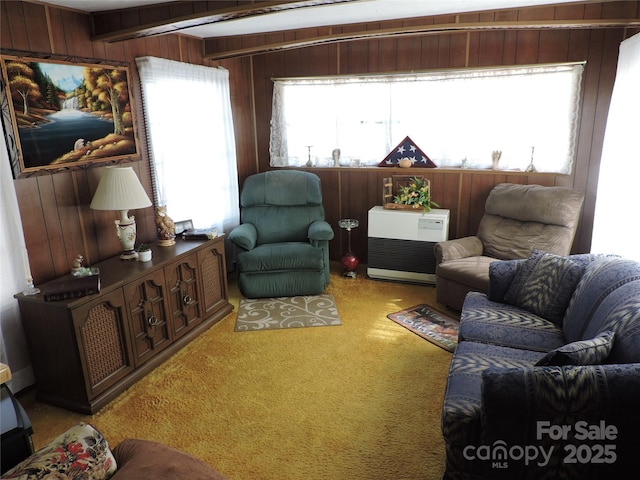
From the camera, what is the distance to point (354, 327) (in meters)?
3.55

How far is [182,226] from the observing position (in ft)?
12.4

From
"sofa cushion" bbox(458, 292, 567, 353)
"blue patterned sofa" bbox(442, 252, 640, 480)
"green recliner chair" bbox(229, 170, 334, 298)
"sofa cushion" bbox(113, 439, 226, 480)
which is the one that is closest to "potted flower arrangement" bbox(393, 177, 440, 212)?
"green recliner chair" bbox(229, 170, 334, 298)

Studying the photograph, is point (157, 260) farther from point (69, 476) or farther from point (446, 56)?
point (446, 56)

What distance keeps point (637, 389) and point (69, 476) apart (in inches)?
73.8

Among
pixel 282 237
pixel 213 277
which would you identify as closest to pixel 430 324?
pixel 282 237

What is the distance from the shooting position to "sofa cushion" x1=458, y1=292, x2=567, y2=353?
2.37 meters

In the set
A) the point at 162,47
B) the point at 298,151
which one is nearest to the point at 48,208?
the point at 162,47

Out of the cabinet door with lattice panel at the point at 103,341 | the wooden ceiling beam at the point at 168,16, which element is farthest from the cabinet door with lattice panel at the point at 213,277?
the wooden ceiling beam at the point at 168,16

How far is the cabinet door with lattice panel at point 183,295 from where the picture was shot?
126 inches

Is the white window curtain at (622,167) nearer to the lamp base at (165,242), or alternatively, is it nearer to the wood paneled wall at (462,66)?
the wood paneled wall at (462,66)

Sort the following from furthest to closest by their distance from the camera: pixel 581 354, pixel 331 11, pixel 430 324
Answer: pixel 430 324 < pixel 331 11 < pixel 581 354

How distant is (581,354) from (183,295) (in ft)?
8.35

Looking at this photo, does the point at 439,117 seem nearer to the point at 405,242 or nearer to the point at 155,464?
the point at 405,242

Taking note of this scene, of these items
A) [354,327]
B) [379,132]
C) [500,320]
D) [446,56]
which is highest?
[446,56]
